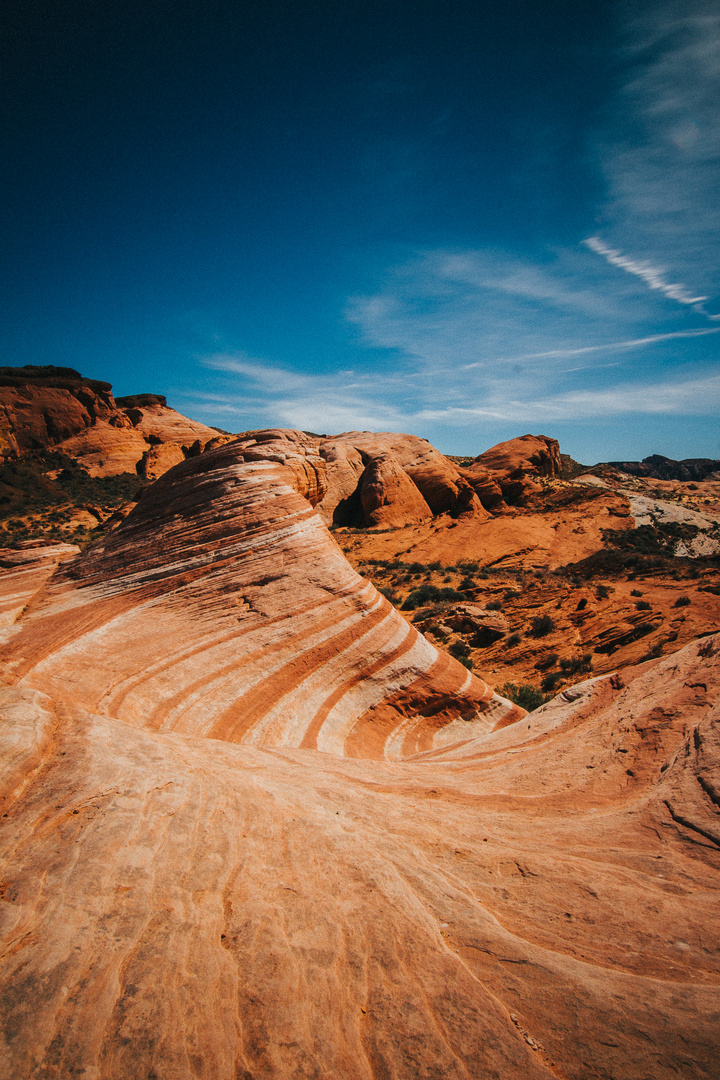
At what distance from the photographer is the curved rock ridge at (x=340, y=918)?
1.77m

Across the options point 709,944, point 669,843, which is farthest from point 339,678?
point 709,944

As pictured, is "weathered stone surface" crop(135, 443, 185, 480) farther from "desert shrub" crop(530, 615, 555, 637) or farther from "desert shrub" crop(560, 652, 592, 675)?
"desert shrub" crop(560, 652, 592, 675)

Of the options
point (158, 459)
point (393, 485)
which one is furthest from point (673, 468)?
point (158, 459)

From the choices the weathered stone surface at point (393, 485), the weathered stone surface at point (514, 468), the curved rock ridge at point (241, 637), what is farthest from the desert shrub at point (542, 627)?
the weathered stone surface at point (514, 468)

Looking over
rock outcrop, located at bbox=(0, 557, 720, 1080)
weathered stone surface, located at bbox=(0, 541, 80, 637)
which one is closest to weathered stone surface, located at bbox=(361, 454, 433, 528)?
weathered stone surface, located at bbox=(0, 541, 80, 637)

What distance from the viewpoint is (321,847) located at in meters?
2.91

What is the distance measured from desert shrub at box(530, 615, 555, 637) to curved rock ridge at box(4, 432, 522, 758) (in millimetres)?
6824

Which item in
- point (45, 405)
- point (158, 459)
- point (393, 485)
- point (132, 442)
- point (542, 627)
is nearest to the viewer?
point (542, 627)

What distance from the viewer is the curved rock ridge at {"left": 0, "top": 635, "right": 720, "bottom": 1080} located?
177cm

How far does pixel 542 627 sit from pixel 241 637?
11013mm

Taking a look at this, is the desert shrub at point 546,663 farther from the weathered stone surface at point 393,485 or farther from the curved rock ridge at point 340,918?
the weathered stone surface at point 393,485

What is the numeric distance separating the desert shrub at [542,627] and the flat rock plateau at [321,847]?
714 centimetres

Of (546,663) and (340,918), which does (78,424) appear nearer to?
(546,663)

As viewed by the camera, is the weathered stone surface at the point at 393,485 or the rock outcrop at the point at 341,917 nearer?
the rock outcrop at the point at 341,917
